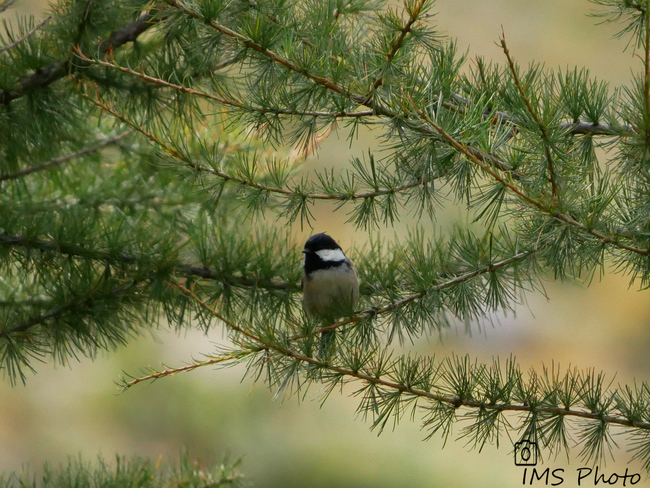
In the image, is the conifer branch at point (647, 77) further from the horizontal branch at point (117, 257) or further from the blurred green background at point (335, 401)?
the blurred green background at point (335, 401)

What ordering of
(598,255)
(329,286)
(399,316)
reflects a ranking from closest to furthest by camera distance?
1. (598,255)
2. (399,316)
3. (329,286)

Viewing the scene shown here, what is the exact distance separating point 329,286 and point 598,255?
2.10 ft

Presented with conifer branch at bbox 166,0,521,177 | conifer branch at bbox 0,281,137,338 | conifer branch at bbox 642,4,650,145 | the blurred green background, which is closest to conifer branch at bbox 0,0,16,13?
conifer branch at bbox 166,0,521,177

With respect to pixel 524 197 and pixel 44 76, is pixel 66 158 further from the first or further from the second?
pixel 524 197

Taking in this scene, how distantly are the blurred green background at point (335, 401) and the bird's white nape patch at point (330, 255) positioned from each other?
1822 mm

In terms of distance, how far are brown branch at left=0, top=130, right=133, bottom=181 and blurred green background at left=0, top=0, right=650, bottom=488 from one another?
198 centimetres

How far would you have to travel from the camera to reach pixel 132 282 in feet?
3.97

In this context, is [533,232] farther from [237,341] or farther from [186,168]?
[186,168]

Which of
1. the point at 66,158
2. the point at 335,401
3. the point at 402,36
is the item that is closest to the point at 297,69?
the point at 402,36

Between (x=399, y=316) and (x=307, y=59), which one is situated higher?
(x=307, y=59)

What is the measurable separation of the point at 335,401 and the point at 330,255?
9.20 ft

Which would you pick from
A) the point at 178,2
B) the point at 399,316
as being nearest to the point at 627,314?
the point at 399,316

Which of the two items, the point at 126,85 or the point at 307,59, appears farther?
the point at 126,85

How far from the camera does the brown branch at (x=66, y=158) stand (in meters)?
1.25
